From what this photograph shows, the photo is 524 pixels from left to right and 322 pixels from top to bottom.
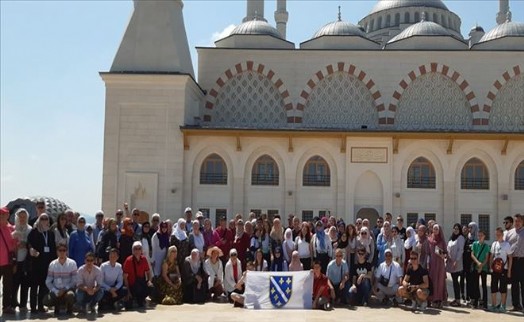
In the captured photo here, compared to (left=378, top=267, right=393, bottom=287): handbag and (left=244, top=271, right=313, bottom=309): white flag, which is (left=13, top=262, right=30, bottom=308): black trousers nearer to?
(left=244, top=271, right=313, bottom=309): white flag

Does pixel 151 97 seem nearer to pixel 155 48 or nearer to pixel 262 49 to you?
pixel 155 48

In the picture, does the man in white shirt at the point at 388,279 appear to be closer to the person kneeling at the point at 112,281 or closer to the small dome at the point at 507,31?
the person kneeling at the point at 112,281

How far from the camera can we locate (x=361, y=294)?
12.6 m

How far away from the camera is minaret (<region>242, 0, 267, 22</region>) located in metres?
31.1

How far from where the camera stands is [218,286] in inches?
516

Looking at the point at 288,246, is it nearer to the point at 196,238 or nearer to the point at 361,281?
the point at 361,281

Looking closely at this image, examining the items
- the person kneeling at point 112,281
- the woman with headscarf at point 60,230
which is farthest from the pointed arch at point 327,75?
the person kneeling at point 112,281

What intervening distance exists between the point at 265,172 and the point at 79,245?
12.2 metres

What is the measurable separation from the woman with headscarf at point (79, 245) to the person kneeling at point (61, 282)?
2.67 feet

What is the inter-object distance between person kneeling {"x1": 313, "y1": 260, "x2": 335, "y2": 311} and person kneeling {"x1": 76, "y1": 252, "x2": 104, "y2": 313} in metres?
4.11

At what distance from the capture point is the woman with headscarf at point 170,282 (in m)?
12.6

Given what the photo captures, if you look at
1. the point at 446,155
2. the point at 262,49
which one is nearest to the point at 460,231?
the point at 446,155

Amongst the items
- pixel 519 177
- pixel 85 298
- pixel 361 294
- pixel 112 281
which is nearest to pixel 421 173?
pixel 519 177

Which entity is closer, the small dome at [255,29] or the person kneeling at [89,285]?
the person kneeling at [89,285]
